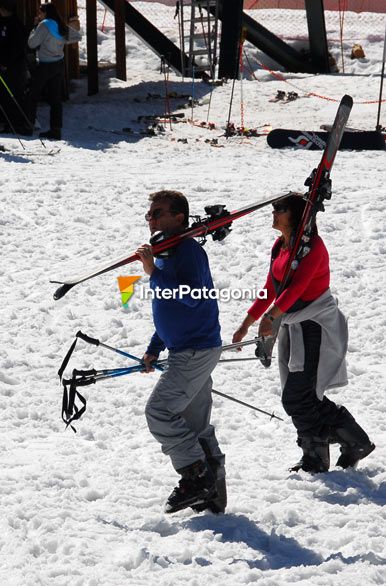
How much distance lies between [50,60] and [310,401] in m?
8.77

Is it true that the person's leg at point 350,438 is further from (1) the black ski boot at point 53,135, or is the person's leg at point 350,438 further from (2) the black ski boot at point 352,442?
(1) the black ski boot at point 53,135

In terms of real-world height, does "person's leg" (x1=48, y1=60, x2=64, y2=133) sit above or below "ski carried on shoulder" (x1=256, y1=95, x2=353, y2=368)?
below

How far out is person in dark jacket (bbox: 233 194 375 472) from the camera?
490 centimetres

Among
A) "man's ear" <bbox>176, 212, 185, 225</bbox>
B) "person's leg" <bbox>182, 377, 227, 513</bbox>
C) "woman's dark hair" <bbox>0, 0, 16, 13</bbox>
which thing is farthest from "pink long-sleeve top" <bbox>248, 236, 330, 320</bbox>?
"woman's dark hair" <bbox>0, 0, 16, 13</bbox>

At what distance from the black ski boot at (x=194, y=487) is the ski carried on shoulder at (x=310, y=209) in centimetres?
81

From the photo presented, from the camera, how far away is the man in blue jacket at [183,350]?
4.36 metres

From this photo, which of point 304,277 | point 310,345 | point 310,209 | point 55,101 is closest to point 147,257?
point 304,277

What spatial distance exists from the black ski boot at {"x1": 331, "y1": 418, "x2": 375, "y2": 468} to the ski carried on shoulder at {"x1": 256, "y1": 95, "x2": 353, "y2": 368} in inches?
20.5

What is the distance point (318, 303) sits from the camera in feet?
16.3

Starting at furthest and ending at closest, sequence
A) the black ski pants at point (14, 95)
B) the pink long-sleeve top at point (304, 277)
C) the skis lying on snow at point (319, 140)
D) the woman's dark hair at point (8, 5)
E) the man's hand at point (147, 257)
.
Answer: the woman's dark hair at point (8, 5), the black ski pants at point (14, 95), the skis lying on snow at point (319, 140), the pink long-sleeve top at point (304, 277), the man's hand at point (147, 257)

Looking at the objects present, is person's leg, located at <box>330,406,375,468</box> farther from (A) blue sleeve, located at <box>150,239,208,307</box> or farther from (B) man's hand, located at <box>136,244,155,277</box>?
(B) man's hand, located at <box>136,244,155,277</box>

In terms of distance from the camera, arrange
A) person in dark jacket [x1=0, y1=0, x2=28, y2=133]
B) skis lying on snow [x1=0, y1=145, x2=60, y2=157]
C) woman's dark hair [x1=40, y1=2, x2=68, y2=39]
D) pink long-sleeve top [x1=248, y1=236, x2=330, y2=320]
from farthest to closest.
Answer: person in dark jacket [x1=0, y1=0, x2=28, y2=133] → woman's dark hair [x1=40, y1=2, x2=68, y2=39] → skis lying on snow [x1=0, y1=145, x2=60, y2=157] → pink long-sleeve top [x1=248, y1=236, x2=330, y2=320]

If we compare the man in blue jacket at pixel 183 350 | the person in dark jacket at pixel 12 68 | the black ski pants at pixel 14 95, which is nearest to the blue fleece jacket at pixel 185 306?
the man in blue jacket at pixel 183 350

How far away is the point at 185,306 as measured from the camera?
4.44 m
